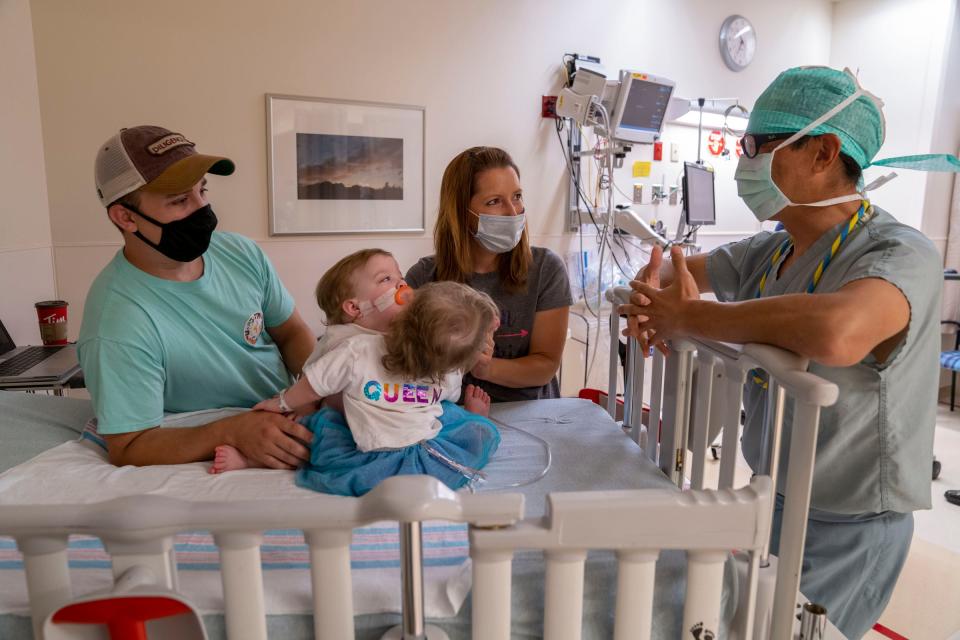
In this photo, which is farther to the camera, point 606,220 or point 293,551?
point 606,220

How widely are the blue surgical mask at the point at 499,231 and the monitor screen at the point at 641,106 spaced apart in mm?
1975

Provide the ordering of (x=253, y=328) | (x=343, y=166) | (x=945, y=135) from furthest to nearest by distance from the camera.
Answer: (x=945, y=135)
(x=343, y=166)
(x=253, y=328)

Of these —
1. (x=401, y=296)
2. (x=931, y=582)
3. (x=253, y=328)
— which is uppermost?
(x=401, y=296)

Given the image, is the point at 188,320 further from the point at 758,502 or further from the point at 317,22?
the point at 317,22

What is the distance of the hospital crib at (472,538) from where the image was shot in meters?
0.74

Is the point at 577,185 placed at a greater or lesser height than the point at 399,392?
greater

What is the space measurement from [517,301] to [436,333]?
2.07 feet

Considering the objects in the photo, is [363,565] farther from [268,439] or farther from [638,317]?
[638,317]

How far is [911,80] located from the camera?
4.76 m

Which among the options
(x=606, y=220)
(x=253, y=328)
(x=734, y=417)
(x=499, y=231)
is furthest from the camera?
(x=606, y=220)

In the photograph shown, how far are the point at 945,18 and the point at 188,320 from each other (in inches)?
220

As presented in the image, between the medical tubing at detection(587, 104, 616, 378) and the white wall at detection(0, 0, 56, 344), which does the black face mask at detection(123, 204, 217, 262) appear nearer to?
the white wall at detection(0, 0, 56, 344)

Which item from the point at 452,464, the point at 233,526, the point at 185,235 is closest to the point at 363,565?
the point at 233,526

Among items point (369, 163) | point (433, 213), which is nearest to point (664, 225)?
point (433, 213)
